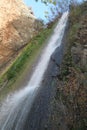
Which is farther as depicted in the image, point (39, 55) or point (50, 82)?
point (39, 55)

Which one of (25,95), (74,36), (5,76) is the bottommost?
(5,76)

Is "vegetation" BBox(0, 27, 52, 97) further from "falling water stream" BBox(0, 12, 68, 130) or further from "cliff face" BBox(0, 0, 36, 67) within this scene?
"cliff face" BBox(0, 0, 36, 67)

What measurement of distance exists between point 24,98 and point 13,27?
11735 millimetres

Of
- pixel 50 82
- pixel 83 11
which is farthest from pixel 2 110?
pixel 83 11

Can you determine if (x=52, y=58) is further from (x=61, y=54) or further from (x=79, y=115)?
(x=79, y=115)

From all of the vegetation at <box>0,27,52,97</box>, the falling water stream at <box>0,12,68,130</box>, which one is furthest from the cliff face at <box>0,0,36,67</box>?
the falling water stream at <box>0,12,68,130</box>

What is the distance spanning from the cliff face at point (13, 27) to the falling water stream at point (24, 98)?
621cm

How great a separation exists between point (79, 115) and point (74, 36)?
392 centimetres

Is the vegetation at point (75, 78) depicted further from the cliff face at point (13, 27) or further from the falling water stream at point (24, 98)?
the cliff face at point (13, 27)

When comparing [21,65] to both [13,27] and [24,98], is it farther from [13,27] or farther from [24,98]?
[13,27]

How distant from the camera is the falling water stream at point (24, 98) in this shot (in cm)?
1089

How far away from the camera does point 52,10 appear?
19953mm

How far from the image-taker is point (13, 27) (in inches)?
914

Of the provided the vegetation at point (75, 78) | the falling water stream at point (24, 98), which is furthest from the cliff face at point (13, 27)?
the vegetation at point (75, 78)
